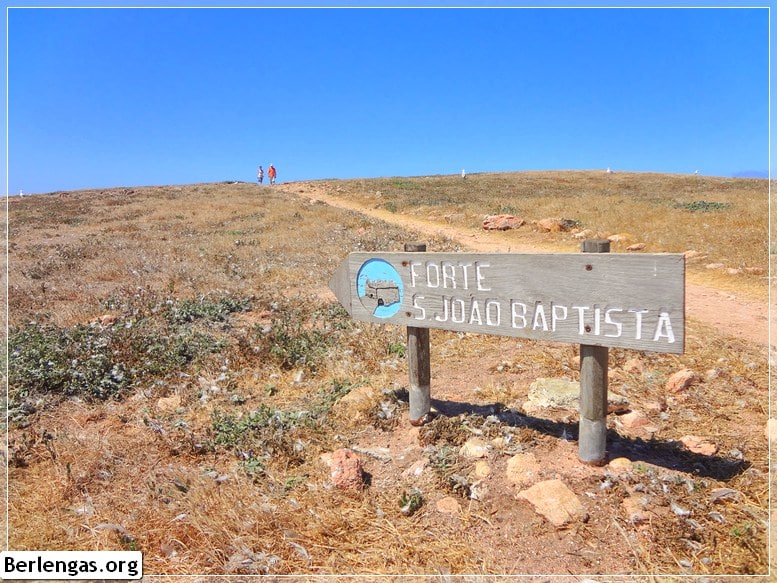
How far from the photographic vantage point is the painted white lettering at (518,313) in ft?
11.6

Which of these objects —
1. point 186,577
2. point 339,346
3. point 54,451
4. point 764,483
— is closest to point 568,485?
point 764,483

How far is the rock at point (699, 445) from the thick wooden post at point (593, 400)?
75 cm

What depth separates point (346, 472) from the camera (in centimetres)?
363

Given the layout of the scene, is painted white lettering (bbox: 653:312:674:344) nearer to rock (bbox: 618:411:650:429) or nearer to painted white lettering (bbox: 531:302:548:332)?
painted white lettering (bbox: 531:302:548:332)

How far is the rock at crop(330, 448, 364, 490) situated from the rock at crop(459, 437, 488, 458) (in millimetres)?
799

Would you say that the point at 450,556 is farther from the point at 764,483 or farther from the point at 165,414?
the point at 165,414

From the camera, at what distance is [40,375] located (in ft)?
18.3

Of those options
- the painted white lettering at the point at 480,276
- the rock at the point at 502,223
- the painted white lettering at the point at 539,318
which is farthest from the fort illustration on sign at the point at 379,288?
the rock at the point at 502,223

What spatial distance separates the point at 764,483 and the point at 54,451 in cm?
536

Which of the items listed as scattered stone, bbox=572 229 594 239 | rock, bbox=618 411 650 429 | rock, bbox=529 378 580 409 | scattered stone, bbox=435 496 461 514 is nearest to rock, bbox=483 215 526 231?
scattered stone, bbox=572 229 594 239

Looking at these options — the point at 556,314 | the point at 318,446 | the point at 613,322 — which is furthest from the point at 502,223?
the point at 613,322

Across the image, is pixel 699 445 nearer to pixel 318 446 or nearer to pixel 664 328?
pixel 664 328

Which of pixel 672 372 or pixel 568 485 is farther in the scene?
pixel 672 372

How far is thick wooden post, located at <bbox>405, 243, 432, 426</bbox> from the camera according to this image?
4344 mm
